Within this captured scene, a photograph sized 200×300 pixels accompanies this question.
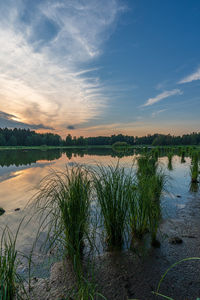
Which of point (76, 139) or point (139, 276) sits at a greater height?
point (76, 139)

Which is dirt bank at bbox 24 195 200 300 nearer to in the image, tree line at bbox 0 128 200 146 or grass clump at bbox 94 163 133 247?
grass clump at bbox 94 163 133 247

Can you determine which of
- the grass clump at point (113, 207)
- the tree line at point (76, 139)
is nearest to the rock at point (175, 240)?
the grass clump at point (113, 207)

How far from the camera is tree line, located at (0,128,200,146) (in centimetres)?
9600

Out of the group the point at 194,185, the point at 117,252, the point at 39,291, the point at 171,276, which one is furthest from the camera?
the point at 194,185

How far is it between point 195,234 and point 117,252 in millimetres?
1915

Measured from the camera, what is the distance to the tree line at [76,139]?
96000 millimetres

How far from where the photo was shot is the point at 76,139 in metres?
120

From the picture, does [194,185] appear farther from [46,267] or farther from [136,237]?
Answer: [46,267]

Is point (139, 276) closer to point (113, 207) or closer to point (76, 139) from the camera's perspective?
point (113, 207)

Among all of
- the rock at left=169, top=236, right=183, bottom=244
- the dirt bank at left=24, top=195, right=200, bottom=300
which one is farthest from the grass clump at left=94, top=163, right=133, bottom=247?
the rock at left=169, top=236, right=183, bottom=244

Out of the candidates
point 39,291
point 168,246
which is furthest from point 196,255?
point 39,291

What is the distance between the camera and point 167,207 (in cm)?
540

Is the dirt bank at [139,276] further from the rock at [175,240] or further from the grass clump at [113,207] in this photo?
the grass clump at [113,207]

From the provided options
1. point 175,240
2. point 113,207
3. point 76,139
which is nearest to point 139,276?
point 113,207
